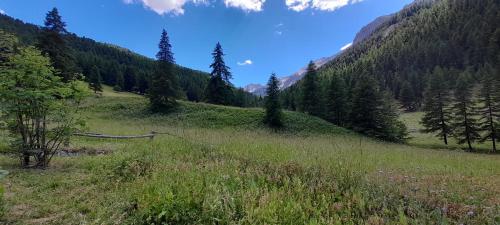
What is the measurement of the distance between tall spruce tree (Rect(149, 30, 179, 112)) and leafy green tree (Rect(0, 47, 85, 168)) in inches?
1298

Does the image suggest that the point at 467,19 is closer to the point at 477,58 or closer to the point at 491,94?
the point at 477,58

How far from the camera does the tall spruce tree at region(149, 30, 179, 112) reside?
140 feet

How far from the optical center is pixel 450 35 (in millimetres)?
133375

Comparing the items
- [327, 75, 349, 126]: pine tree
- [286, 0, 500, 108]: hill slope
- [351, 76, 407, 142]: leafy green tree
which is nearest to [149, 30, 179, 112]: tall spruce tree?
[327, 75, 349, 126]: pine tree

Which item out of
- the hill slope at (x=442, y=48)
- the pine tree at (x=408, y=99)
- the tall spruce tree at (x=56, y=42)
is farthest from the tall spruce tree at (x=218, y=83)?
the pine tree at (x=408, y=99)

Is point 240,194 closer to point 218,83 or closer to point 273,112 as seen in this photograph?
point 273,112

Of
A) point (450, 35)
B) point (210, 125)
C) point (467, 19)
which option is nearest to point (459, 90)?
point (210, 125)

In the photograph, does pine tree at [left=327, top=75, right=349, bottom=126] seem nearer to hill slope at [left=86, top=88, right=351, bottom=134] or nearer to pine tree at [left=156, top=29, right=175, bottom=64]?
hill slope at [left=86, top=88, right=351, bottom=134]

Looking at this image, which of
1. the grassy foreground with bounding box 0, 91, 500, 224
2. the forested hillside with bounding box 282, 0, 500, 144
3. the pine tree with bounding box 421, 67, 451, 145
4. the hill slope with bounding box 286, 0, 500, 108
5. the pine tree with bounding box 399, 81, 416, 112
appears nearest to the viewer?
the grassy foreground with bounding box 0, 91, 500, 224

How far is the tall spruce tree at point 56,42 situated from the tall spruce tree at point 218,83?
21218 mm

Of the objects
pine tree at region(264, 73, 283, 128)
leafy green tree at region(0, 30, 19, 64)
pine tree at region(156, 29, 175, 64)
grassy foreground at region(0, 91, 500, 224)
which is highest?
pine tree at region(156, 29, 175, 64)

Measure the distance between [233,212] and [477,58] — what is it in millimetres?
136408

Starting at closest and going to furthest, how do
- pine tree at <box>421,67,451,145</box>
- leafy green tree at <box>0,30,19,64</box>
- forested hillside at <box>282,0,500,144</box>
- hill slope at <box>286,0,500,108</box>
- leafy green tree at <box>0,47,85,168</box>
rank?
1. leafy green tree at <box>0,47,85,168</box>
2. leafy green tree at <box>0,30,19,64</box>
3. pine tree at <box>421,67,451,145</box>
4. forested hillside at <box>282,0,500,144</box>
5. hill slope at <box>286,0,500,108</box>

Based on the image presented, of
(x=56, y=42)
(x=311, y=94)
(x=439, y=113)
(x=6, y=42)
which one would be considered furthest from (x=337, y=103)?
(x=6, y=42)
